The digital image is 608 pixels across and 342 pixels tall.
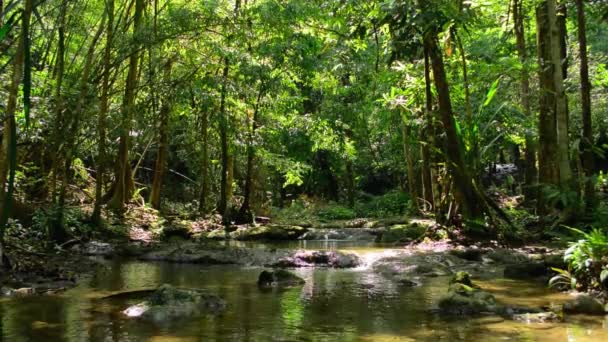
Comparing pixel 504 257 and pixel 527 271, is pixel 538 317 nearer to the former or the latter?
pixel 527 271

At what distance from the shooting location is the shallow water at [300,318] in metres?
5.02

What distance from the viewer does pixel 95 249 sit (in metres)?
11.4

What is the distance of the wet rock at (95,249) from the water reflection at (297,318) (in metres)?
3.08

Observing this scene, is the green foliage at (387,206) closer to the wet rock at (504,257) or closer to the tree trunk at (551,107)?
the tree trunk at (551,107)

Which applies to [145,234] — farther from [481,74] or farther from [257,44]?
[481,74]

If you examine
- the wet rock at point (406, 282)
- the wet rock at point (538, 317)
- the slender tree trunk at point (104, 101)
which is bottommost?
the wet rock at point (538, 317)

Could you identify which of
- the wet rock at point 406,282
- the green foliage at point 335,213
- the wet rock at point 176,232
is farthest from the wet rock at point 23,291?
the green foliage at point 335,213

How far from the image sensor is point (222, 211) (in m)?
18.2

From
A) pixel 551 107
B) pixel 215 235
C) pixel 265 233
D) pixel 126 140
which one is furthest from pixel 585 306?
pixel 126 140

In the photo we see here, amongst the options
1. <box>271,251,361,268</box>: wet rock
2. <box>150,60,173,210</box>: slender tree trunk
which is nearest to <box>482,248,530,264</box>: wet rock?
<box>271,251,361,268</box>: wet rock

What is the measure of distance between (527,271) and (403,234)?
18.1ft

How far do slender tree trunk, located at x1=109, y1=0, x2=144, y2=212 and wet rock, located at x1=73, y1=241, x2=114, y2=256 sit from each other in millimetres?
2703

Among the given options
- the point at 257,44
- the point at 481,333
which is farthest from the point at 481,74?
the point at 481,333

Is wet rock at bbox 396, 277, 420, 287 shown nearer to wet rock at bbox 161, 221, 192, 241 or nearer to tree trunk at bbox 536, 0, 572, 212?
tree trunk at bbox 536, 0, 572, 212
